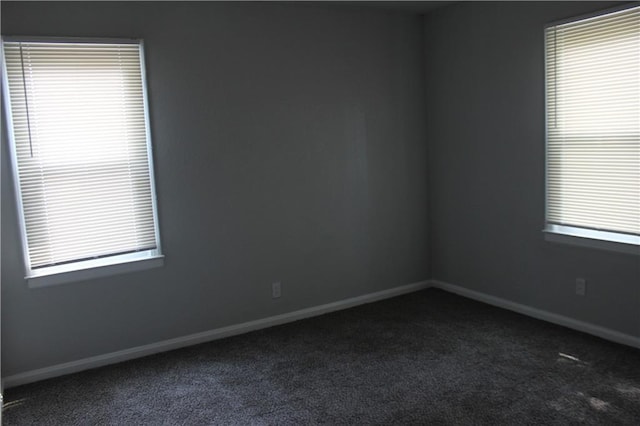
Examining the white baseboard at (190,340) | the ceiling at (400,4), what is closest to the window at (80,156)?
the white baseboard at (190,340)

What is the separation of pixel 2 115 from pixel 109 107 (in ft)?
1.93

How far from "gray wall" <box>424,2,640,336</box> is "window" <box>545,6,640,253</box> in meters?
0.09

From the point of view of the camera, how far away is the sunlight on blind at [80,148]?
334 centimetres

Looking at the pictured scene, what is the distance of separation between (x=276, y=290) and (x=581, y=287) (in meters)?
2.11

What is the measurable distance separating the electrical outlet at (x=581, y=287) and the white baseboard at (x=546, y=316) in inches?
7.8

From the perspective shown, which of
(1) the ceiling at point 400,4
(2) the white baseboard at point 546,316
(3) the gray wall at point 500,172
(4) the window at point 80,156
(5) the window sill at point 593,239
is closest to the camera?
(4) the window at point 80,156

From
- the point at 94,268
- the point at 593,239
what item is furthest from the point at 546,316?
the point at 94,268

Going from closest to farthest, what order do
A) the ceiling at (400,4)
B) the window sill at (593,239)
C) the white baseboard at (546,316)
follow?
the window sill at (593,239), the white baseboard at (546,316), the ceiling at (400,4)

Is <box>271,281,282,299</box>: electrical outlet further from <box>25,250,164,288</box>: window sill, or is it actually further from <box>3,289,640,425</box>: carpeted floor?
<box>25,250,164,288</box>: window sill

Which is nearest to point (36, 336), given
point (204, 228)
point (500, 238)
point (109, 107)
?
point (204, 228)

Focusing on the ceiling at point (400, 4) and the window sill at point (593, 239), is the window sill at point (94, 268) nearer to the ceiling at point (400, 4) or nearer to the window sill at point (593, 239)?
the ceiling at point (400, 4)

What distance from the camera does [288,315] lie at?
4.30 meters

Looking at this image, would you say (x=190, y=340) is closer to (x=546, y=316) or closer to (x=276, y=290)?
(x=276, y=290)

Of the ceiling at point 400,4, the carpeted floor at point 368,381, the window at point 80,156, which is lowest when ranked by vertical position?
the carpeted floor at point 368,381
